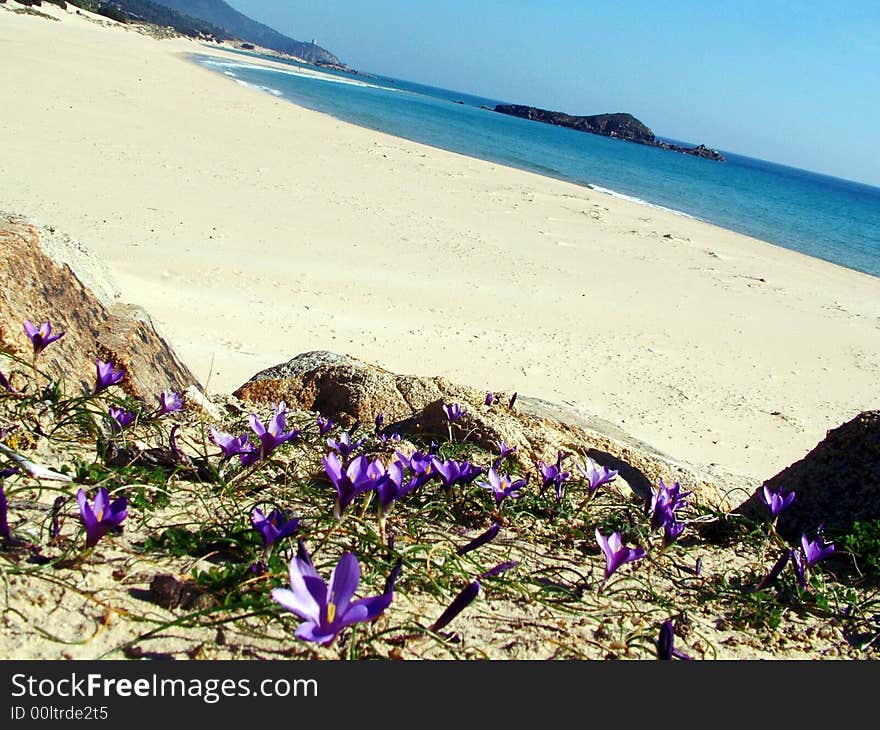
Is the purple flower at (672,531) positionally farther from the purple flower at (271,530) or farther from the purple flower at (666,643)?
the purple flower at (271,530)

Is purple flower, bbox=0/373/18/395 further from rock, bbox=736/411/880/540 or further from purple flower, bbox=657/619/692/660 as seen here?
rock, bbox=736/411/880/540

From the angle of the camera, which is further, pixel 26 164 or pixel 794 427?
pixel 26 164

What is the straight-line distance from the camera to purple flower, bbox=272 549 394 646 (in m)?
1.05

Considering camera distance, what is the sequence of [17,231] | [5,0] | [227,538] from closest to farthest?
1. [227,538]
2. [17,231]
3. [5,0]

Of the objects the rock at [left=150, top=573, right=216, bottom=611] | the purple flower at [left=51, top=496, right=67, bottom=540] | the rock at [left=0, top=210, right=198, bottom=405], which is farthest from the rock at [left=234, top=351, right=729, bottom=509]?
the purple flower at [left=51, top=496, right=67, bottom=540]

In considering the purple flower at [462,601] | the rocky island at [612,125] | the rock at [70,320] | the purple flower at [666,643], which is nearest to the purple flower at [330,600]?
the purple flower at [462,601]

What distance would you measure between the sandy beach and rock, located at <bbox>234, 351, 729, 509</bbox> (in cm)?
70

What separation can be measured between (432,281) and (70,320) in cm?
722

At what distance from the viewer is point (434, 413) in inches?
120

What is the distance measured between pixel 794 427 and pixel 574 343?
2712mm

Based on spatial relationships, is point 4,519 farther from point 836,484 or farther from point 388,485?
point 836,484

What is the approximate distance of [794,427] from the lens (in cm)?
757

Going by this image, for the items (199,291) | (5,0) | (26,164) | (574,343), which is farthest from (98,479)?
(5,0)

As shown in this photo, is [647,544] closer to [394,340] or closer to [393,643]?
[393,643]
